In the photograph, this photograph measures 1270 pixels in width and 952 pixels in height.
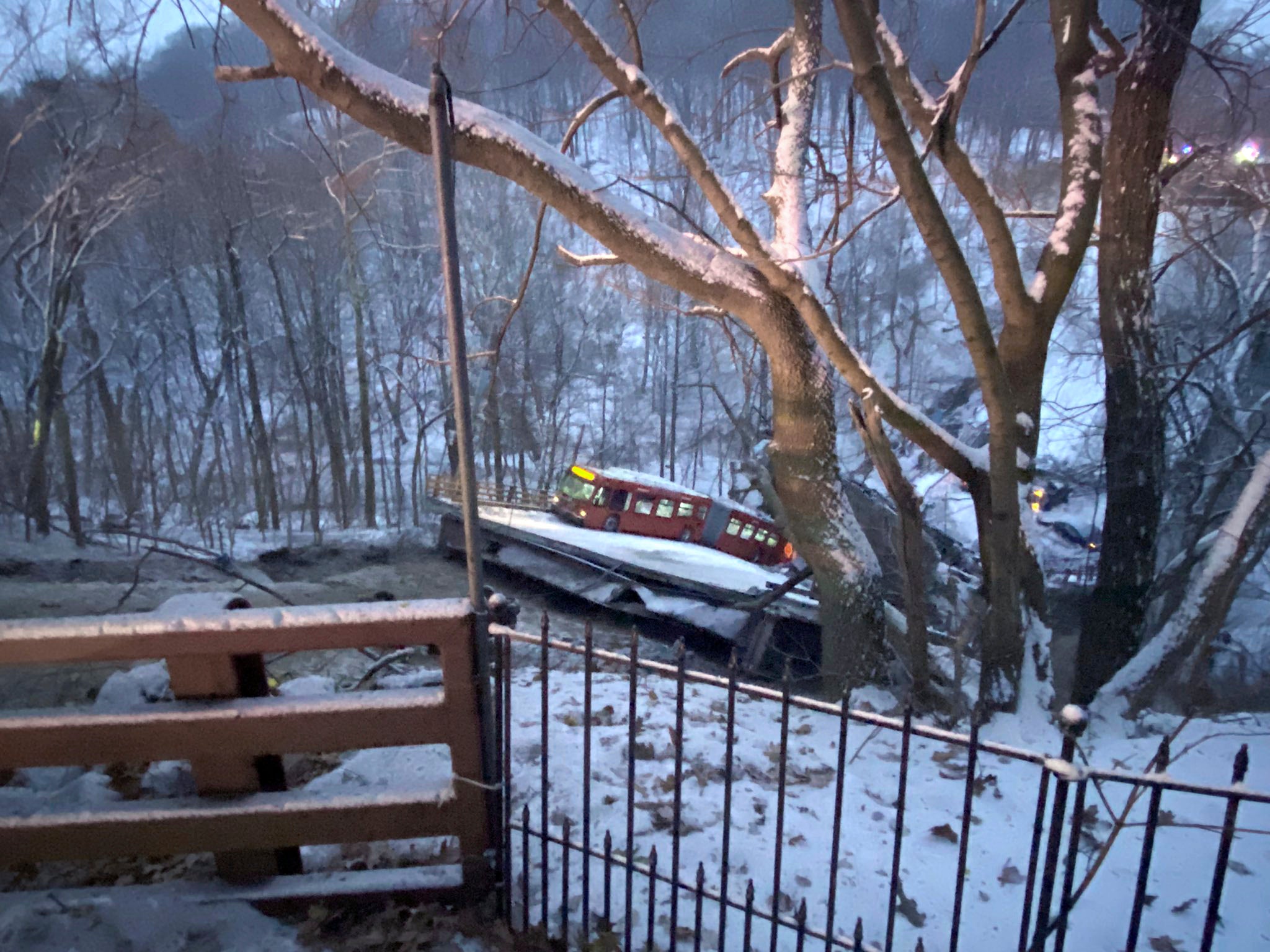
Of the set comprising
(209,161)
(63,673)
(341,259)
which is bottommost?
(63,673)

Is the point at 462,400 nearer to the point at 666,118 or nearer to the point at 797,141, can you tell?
the point at 666,118

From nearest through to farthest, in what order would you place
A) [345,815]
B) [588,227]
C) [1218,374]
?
[345,815], [588,227], [1218,374]

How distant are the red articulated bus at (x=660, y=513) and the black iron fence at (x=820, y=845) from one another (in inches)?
513

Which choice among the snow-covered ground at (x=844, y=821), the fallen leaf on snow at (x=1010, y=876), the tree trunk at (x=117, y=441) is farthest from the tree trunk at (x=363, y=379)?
the fallen leaf on snow at (x=1010, y=876)

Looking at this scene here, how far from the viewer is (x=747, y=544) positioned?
19094 millimetres

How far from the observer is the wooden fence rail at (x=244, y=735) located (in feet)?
7.62

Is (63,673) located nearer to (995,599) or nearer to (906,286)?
(995,599)

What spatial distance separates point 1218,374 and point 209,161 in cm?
2649

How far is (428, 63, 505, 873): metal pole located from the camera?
2.43 m

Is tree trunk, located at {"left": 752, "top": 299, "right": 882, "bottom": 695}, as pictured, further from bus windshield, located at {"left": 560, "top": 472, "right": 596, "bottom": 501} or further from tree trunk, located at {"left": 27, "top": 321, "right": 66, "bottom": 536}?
tree trunk, located at {"left": 27, "top": 321, "right": 66, "bottom": 536}

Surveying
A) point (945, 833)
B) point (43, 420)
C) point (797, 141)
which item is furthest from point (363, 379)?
point (945, 833)

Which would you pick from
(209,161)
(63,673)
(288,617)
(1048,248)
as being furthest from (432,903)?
(209,161)

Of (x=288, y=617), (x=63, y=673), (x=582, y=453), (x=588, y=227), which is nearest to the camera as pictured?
(x=288, y=617)

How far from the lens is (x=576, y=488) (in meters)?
17.3
